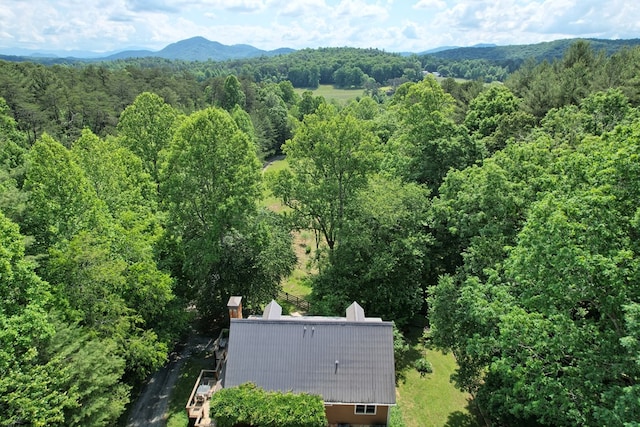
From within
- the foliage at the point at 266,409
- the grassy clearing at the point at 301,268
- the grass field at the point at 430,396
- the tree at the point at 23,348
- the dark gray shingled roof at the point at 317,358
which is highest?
the tree at the point at 23,348

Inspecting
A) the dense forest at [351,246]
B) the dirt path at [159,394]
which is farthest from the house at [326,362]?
the dirt path at [159,394]

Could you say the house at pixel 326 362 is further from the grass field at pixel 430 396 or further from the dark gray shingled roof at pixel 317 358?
the grass field at pixel 430 396

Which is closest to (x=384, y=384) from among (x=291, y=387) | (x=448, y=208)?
(x=291, y=387)

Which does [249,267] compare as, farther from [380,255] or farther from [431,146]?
[431,146]

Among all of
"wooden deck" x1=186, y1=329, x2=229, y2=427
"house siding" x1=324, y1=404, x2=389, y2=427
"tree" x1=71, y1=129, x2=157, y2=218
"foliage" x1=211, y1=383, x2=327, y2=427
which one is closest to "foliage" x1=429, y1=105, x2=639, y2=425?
"house siding" x1=324, y1=404, x2=389, y2=427

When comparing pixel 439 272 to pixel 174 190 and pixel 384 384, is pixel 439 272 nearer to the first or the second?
pixel 384 384
